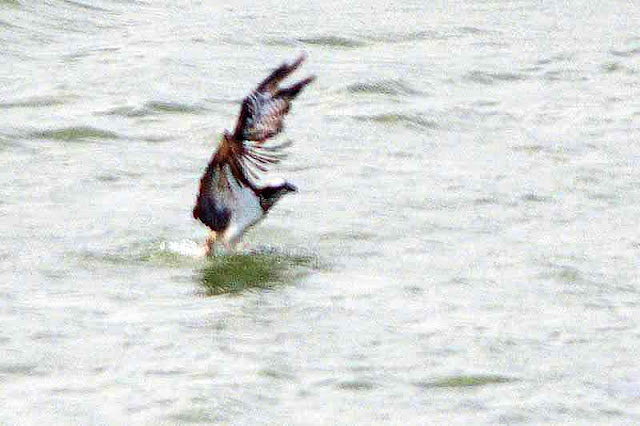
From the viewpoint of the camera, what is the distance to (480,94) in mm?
12266

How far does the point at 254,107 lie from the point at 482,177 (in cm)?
315

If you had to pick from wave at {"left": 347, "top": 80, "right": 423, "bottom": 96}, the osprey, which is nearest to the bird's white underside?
the osprey

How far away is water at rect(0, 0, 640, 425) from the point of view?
6512 mm

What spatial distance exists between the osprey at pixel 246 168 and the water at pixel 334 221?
0.29 m

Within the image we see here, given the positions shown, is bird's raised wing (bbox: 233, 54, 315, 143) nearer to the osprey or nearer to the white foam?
the osprey

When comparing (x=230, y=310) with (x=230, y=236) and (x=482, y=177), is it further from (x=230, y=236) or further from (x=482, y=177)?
(x=482, y=177)

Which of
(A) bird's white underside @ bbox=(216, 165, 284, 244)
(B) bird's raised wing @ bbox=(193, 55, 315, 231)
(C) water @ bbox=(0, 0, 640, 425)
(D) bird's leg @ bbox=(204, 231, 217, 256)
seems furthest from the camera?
(D) bird's leg @ bbox=(204, 231, 217, 256)

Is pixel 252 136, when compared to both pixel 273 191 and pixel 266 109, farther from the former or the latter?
pixel 273 191

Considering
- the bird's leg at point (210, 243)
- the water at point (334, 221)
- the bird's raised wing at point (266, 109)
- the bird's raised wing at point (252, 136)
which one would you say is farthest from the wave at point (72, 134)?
the bird's raised wing at point (266, 109)

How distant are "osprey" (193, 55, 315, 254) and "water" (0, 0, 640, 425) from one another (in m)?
0.29

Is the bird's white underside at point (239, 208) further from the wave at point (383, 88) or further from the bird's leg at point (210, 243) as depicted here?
the wave at point (383, 88)

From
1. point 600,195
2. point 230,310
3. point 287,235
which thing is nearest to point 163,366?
point 230,310

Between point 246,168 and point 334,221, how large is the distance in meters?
1.67

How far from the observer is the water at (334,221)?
651 cm
